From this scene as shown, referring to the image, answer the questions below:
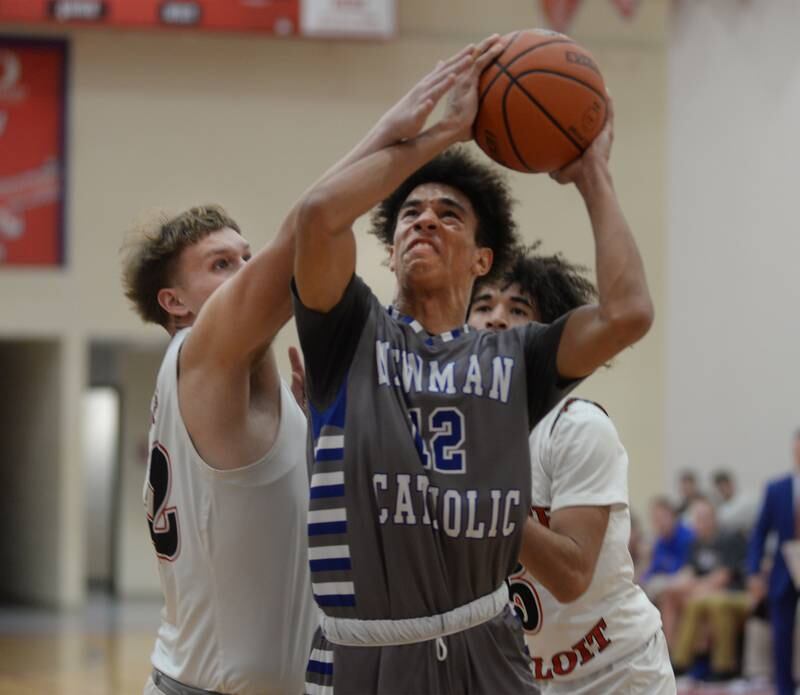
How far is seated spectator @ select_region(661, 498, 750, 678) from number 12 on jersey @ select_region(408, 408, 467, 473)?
8.41 metres

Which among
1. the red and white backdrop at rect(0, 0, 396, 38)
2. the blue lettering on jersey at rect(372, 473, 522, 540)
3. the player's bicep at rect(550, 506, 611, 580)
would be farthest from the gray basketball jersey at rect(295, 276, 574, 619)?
the red and white backdrop at rect(0, 0, 396, 38)

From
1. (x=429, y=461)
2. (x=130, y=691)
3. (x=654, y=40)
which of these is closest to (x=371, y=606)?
(x=429, y=461)

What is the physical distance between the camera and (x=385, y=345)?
2.71 meters

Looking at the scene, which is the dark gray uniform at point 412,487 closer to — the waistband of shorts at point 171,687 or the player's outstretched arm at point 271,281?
the player's outstretched arm at point 271,281

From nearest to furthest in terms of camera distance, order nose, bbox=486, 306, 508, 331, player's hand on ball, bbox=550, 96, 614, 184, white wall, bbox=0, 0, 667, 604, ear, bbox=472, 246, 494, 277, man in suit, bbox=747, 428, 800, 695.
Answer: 1. player's hand on ball, bbox=550, 96, 614, 184
2. ear, bbox=472, 246, 494, 277
3. nose, bbox=486, 306, 508, 331
4. man in suit, bbox=747, 428, 800, 695
5. white wall, bbox=0, 0, 667, 604

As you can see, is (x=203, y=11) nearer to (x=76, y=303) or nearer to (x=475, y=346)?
(x=76, y=303)

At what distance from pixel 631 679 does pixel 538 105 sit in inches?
60.9

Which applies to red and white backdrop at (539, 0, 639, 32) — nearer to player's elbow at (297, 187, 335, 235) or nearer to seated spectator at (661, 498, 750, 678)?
seated spectator at (661, 498, 750, 678)

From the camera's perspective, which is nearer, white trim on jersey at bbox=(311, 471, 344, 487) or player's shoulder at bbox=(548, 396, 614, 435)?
white trim on jersey at bbox=(311, 471, 344, 487)

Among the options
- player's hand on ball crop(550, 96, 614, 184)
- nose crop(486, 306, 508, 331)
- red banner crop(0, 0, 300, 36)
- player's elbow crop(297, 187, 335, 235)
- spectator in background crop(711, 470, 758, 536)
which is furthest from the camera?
red banner crop(0, 0, 300, 36)

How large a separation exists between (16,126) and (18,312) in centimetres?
207

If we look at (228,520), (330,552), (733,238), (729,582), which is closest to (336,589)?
(330,552)

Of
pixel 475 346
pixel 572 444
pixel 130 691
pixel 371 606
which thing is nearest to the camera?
pixel 371 606

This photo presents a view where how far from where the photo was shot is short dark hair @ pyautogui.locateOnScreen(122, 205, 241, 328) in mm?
3295
